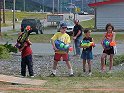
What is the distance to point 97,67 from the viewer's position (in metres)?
14.7

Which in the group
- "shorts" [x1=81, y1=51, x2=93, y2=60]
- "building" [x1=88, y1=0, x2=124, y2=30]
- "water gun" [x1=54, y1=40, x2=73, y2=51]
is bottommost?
"shorts" [x1=81, y1=51, x2=93, y2=60]

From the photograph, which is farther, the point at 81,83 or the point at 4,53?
the point at 4,53

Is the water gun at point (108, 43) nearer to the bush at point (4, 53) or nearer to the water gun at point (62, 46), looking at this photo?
the water gun at point (62, 46)

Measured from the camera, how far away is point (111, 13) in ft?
150

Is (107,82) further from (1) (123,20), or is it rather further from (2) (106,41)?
(1) (123,20)

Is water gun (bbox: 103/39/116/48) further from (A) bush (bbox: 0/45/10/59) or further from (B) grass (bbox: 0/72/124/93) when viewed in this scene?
(A) bush (bbox: 0/45/10/59)

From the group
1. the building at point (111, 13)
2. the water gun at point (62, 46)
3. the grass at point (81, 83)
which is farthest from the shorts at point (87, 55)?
the building at point (111, 13)

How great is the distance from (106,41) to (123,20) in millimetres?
33289

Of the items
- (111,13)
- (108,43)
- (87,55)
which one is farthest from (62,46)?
(111,13)

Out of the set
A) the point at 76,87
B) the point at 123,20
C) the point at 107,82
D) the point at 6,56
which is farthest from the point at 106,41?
the point at 123,20

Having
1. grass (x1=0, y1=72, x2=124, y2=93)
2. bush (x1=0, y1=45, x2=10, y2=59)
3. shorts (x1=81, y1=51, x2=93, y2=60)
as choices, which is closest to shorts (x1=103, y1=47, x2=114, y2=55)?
shorts (x1=81, y1=51, x2=93, y2=60)

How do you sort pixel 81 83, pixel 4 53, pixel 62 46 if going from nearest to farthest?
pixel 81 83, pixel 62 46, pixel 4 53

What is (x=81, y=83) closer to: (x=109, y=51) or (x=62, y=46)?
(x=62, y=46)

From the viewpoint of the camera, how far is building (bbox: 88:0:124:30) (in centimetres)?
4522
